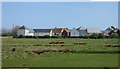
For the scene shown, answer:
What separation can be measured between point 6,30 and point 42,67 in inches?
3016

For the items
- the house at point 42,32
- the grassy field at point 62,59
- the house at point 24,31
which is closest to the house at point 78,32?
the house at point 42,32

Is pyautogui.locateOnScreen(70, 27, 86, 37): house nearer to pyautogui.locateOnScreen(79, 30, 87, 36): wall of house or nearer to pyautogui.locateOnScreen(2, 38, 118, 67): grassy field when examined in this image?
pyautogui.locateOnScreen(79, 30, 87, 36): wall of house

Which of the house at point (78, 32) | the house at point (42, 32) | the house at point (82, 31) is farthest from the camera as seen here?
the house at point (42, 32)

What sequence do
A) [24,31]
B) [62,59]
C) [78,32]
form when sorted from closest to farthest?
[62,59] < [24,31] < [78,32]

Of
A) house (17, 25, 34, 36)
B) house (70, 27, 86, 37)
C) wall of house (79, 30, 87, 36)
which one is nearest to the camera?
house (17, 25, 34, 36)

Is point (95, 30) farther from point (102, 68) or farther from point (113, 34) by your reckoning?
point (102, 68)

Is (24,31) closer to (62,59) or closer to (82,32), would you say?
(82,32)

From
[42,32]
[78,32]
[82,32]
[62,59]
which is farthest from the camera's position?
[42,32]

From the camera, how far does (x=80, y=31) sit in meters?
81.1

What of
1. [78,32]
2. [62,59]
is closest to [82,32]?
[78,32]

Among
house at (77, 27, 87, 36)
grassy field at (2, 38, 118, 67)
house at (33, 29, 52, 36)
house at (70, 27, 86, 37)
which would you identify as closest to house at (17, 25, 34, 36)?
house at (33, 29, 52, 36)

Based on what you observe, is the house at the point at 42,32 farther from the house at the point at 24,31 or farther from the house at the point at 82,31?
the house at the point at 82,31

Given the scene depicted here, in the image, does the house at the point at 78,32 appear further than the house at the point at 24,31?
Yes

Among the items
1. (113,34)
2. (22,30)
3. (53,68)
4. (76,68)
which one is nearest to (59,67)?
(53,68)
